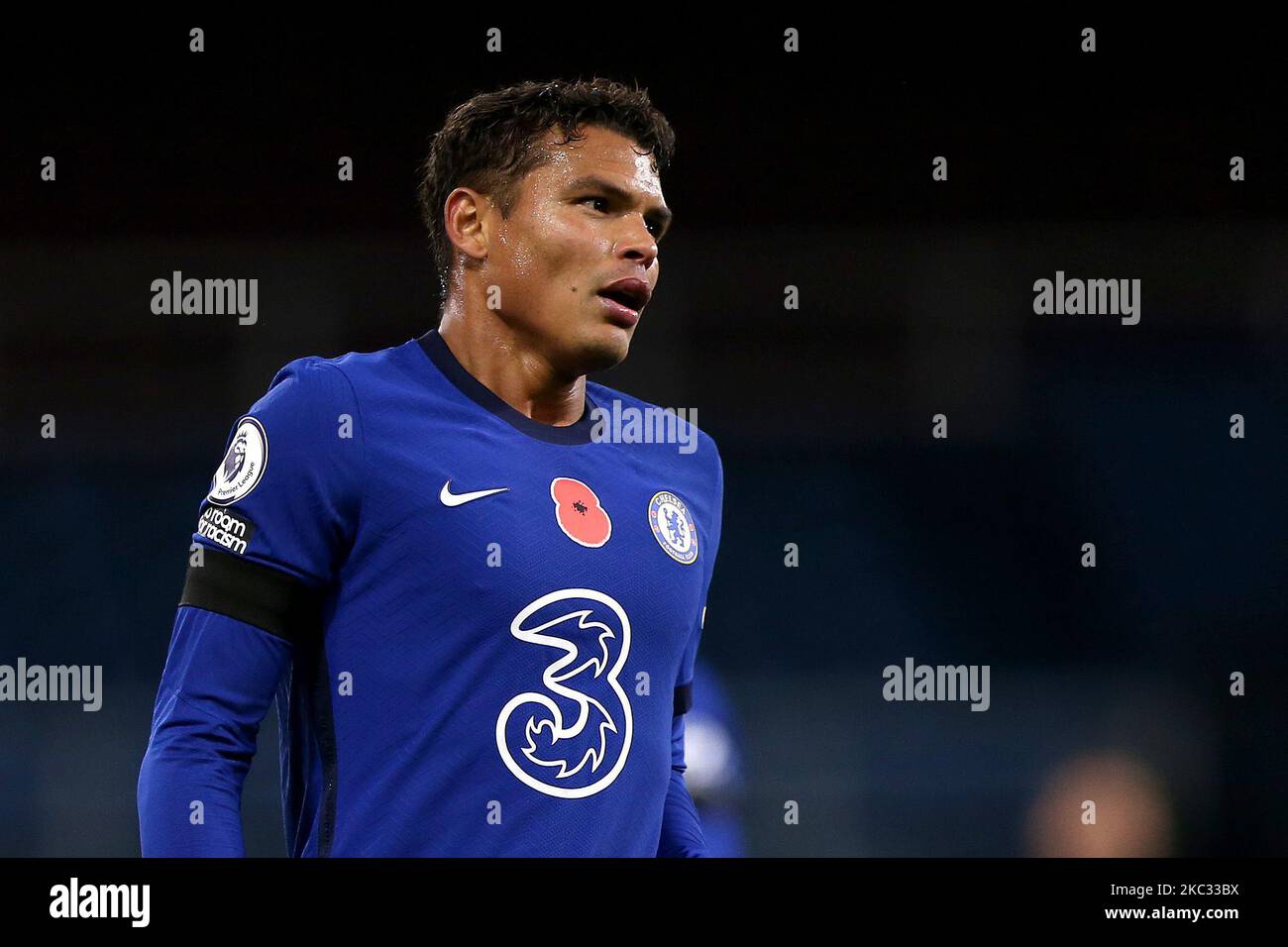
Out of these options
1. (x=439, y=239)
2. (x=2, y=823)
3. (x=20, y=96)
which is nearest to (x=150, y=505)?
(x=2, y=823)

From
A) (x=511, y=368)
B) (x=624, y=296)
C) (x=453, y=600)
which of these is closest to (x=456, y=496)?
(x=453, y=600)

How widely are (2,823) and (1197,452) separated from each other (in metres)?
4.78

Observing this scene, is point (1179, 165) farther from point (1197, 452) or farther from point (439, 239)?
point (439, 239)

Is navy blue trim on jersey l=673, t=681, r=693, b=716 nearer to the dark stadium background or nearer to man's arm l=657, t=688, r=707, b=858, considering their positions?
man's arm l=657, t=688, r=707, b=858

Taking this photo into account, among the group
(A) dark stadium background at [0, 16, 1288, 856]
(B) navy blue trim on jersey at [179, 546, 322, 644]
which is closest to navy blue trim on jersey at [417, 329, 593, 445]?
(B) navy blue trim on jersey at [179, 546, 322, 644]

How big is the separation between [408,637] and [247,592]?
0.70 ft

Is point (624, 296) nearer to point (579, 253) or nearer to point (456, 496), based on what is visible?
point (579, 253)

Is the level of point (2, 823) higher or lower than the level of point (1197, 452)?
lower

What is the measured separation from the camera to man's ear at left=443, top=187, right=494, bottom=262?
2098mm

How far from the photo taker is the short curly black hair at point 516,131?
2.08 m

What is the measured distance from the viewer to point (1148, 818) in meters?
4.68

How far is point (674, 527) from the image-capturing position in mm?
2041

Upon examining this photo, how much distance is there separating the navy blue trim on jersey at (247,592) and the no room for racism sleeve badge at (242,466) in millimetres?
81

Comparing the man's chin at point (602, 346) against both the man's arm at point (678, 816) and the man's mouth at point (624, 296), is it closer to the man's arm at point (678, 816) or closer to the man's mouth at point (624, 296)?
the man's mouth at point (624, 296)
